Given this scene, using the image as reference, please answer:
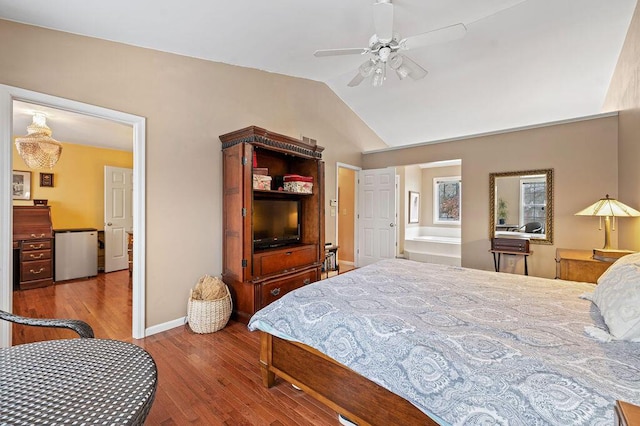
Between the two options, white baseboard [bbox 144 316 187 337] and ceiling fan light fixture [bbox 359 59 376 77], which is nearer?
ceiling fan light fixture [bbox 359 59 376 77]

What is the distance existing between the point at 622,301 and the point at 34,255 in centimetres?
646

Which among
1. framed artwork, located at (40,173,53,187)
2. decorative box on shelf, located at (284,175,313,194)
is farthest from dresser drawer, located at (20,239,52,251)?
decorative box on shelf, located at (284,175,313,194)

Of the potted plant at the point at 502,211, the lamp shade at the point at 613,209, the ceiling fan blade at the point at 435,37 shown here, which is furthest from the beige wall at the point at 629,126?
the ceiling fan blade at the point at 435,37

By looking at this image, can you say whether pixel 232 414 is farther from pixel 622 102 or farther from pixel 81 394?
pixel 622 102

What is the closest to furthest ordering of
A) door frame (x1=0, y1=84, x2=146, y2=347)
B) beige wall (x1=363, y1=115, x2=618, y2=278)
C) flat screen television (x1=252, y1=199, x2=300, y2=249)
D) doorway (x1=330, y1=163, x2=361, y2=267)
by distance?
door frame (x1=0, y1=84, x2=146, y2=347) → flat screen television (x1=252, y1=199, x2=300, y2=249) → beige wall (x1=363, y1=115, x2=618, y2=278) → doorway (x1=330, y1=163, x2=361, y2=267)

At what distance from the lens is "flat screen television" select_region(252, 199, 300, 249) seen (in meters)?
3.29

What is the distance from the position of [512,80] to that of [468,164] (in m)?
1.31

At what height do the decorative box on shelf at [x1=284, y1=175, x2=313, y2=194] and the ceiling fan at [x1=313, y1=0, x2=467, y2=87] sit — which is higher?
the ceiling fan at [x1=313, y1=0, x2=467, y2=87]

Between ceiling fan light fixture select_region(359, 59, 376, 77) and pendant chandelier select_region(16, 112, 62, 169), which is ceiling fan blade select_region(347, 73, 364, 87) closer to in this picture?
ceiling fan light fixture select_region(359, 59, 376, 77)

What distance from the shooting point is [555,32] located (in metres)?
3.23

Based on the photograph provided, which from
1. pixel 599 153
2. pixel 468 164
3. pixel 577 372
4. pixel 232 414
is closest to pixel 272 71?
pixel 468 164

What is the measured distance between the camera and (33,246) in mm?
4188

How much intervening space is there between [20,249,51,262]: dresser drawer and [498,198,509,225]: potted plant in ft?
23.2

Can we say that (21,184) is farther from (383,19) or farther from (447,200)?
(447,200)
